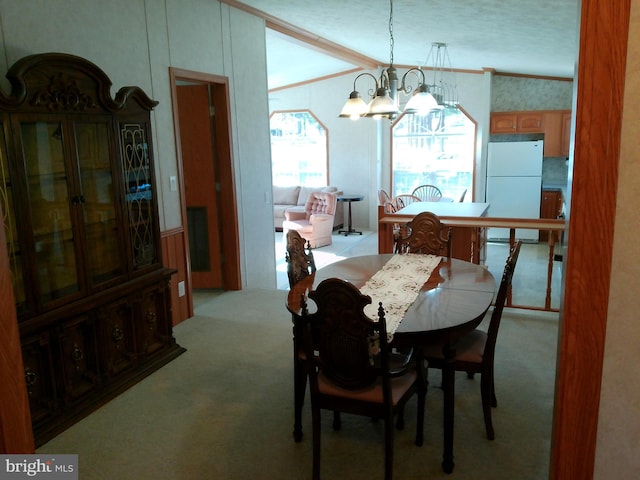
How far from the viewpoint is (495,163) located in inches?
317

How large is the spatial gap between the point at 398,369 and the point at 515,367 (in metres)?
1.37

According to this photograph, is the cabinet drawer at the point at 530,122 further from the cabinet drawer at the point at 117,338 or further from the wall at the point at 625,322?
the wall at the point at 625,322

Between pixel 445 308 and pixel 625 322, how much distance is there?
4.22 ft

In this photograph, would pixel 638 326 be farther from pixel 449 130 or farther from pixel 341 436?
pixel 449 130

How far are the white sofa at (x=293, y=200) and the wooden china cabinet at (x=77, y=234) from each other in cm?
604

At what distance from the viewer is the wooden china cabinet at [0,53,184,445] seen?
2.49 m

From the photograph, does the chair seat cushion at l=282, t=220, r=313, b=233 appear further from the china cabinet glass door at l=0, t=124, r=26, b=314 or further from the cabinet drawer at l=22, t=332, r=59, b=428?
the china cabinet glass door at l=0, t=124, r=26, b=314

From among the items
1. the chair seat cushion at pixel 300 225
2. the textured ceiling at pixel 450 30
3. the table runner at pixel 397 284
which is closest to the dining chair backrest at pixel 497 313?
the table runner at pixel 397 284

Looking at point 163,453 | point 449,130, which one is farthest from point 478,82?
point 163,453

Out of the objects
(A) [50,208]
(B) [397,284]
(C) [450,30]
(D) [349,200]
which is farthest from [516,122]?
(A) [50,208]

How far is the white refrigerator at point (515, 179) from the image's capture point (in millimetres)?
7852

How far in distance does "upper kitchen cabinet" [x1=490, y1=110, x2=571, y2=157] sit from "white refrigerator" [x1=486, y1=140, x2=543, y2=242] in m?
0.33

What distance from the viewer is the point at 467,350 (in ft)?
8.21

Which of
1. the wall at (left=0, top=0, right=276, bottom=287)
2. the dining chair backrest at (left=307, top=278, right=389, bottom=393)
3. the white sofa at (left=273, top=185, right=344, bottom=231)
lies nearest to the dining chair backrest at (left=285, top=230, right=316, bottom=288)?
the dining chair backrest at (left=307, top=278, right=389, bottom=393)
